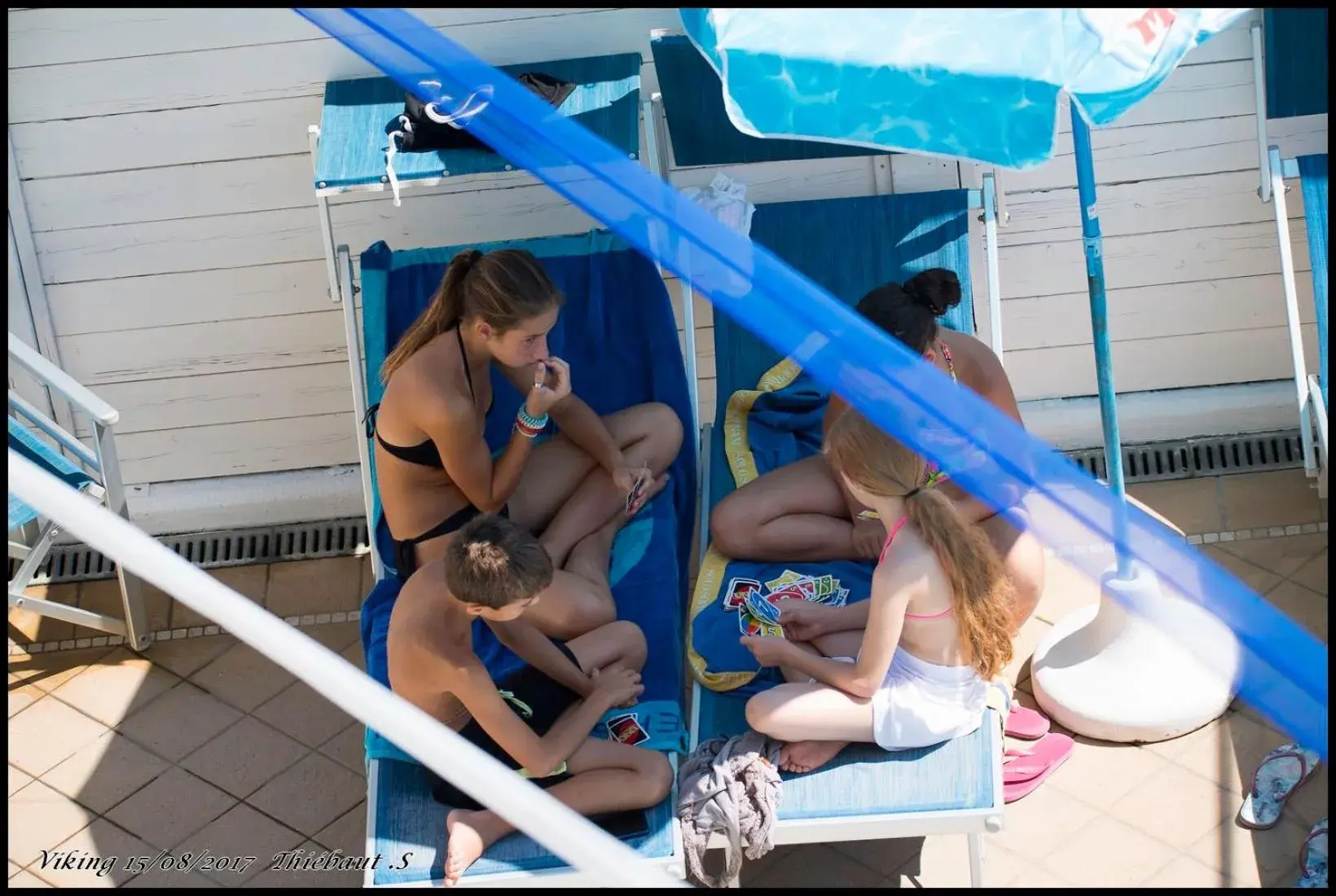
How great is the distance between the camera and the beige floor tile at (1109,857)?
3.31 meters

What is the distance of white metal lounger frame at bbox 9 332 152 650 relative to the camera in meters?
4.12

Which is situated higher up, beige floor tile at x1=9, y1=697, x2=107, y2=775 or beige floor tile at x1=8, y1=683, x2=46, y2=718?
beige floor tile at x1=8, y1=683, x2=46, y2=718

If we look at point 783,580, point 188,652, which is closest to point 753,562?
point 783,580

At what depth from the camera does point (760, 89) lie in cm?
294

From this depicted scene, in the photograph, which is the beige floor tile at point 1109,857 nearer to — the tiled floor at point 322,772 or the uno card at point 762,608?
the tiled floor at point 322,772

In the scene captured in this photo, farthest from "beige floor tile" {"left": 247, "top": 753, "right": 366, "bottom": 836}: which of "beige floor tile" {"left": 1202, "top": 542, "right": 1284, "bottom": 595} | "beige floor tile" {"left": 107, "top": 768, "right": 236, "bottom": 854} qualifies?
"beige floor tile" {"left": 1202, "top": 542, "right": 1284, "bottom": 595}

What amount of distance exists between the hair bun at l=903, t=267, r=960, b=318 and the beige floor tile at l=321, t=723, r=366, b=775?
6.10 ft

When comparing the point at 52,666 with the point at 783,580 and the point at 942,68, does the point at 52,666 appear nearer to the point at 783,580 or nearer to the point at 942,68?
the point at 783,580

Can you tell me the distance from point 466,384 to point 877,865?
1.50m

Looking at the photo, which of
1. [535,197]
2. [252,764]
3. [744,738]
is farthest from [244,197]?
[744,738]

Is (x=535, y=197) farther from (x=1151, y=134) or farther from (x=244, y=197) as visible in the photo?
(x=1151, y=134)

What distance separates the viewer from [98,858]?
12.1 feet

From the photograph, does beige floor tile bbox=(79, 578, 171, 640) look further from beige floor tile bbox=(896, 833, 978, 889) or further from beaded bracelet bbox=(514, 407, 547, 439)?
beige floor tile bbox=(896, 833, 978, 889)

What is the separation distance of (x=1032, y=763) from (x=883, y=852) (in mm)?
449
